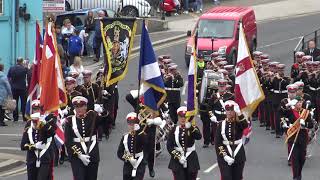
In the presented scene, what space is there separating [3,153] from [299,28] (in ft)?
80.8

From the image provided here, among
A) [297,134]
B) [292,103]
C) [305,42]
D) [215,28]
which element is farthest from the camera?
[305,42]

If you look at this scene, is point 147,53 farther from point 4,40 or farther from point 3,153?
point 4,40

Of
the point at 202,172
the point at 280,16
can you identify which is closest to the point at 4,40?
the point at 202,172

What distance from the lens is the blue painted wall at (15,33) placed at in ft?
106

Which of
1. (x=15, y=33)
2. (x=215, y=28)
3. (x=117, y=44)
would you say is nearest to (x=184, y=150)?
(x=117, y=44)

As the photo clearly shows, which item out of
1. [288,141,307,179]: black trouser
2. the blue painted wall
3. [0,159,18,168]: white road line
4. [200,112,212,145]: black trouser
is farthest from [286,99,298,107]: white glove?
the blue painted wall

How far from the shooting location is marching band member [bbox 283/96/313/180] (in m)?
20.1

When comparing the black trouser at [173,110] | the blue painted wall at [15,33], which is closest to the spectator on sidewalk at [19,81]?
the blue painted wall at [15,33]

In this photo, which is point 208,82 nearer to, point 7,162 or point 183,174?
point 7,162

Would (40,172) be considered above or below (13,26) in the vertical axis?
below

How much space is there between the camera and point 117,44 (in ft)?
70.1

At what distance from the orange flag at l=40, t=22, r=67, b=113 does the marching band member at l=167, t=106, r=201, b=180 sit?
234 centimetres

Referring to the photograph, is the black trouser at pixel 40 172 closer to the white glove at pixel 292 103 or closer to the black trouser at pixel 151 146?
the black trouser at pixel 151 146

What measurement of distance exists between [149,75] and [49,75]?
1869 mm
